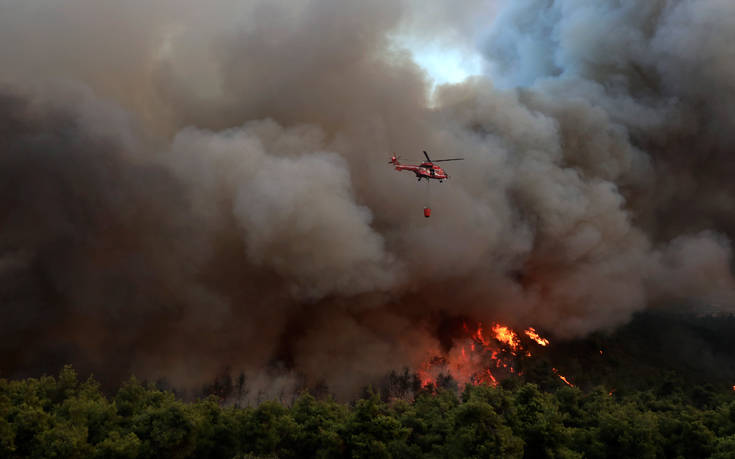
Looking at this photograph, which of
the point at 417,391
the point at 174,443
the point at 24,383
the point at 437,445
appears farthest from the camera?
Answer: the point at 417,391

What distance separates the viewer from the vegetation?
4100 cm

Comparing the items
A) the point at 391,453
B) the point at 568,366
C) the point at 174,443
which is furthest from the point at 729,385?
the point at 174,443

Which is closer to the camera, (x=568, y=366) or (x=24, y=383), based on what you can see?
(x=24, y=383)

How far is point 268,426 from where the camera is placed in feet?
156

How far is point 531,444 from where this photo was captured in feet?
149

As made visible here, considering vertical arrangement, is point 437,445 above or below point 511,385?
below

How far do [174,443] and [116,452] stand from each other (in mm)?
4878

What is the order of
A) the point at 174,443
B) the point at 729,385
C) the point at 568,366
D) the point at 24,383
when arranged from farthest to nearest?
the point at 568,366, the point at 729,385, the point at 24,383, the point at 174,443

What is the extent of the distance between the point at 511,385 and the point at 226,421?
6433 cm

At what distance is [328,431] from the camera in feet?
155

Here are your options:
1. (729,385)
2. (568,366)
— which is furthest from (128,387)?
(729,385)

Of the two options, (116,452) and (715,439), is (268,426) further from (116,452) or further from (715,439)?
(715,439)

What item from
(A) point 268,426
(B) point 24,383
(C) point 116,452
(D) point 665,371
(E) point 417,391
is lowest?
(C) point 116,452

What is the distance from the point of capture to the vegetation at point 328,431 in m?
41.0
